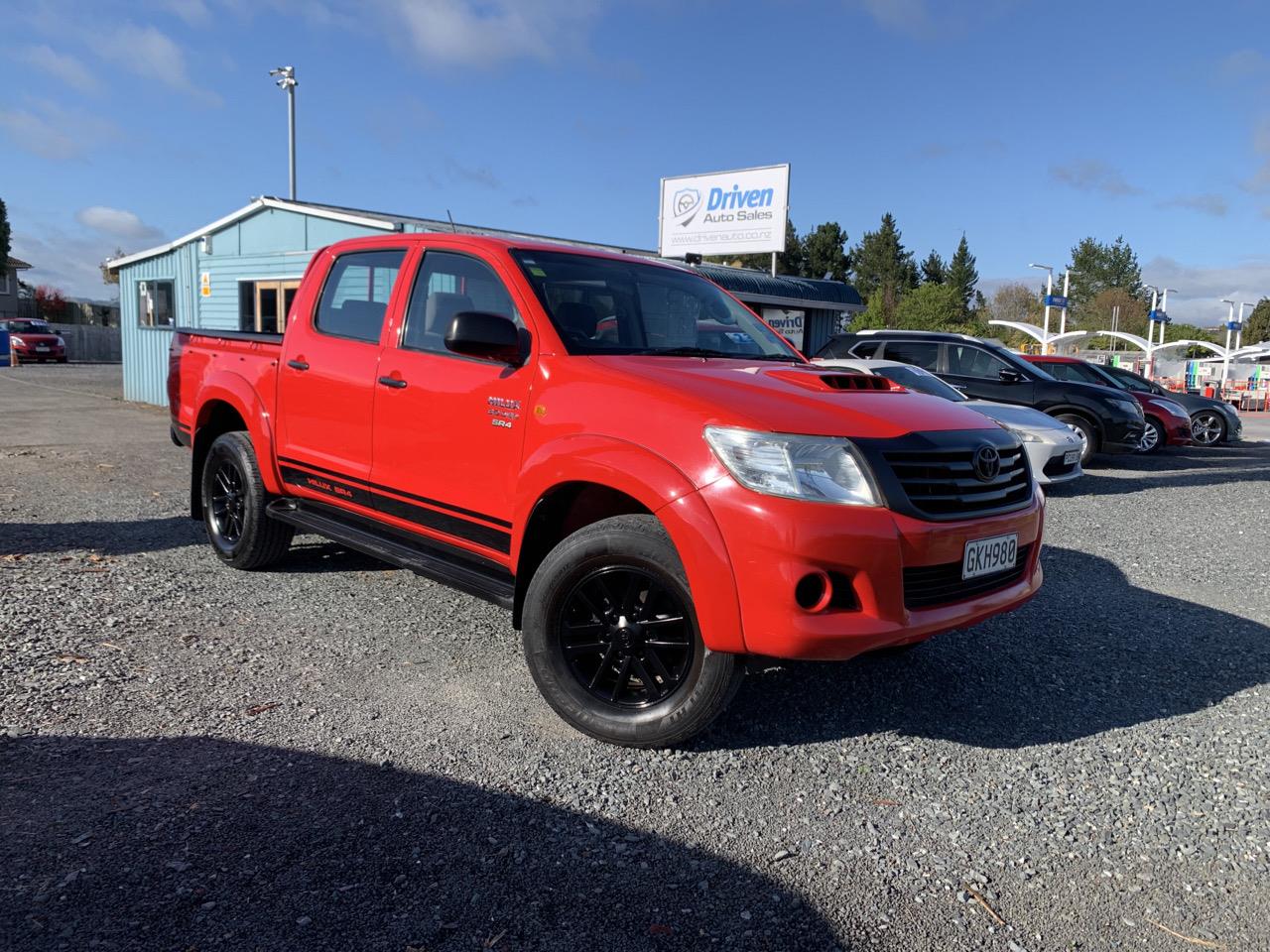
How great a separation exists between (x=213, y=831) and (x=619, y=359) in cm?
215

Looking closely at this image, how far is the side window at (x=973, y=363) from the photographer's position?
1259 centimetres

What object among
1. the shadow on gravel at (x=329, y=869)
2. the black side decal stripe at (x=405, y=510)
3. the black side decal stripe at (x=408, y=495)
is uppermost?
the black side decal stripe at (x=408, y=495)

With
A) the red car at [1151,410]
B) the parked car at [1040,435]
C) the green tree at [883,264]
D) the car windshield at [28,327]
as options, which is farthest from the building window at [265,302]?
the green tree at [883,264]

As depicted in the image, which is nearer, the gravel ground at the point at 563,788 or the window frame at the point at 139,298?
the gravel ground at the point at 563,788

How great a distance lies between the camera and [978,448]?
11.2 ft

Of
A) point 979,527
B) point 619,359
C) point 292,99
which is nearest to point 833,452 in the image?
point 979,527

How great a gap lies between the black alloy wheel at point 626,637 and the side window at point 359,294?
6.23 feet

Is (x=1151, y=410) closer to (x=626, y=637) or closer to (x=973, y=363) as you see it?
(x=973, y=363)

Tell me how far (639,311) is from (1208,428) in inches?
685

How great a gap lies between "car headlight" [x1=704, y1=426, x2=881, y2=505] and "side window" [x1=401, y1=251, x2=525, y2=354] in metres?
1.41

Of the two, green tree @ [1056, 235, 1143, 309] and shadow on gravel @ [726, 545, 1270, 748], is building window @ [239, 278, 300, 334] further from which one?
green tree @ [1056, 235, 1143, 309]

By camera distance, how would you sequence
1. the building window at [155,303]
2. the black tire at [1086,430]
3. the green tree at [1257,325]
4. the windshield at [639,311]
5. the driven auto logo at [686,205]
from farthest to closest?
the green tree at [1257,325] → the driven auto logo at [686,205] → the building window at [155,303] → the black tire at [1086,430] → the windshield at [639,311]

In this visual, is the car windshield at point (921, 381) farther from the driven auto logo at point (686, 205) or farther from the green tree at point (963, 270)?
the green tree at point (963, 270)

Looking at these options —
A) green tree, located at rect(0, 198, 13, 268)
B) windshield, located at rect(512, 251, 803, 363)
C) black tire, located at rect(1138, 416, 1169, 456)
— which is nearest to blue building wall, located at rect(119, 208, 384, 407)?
windshield, located at rect(512, 251, 803, 363)
